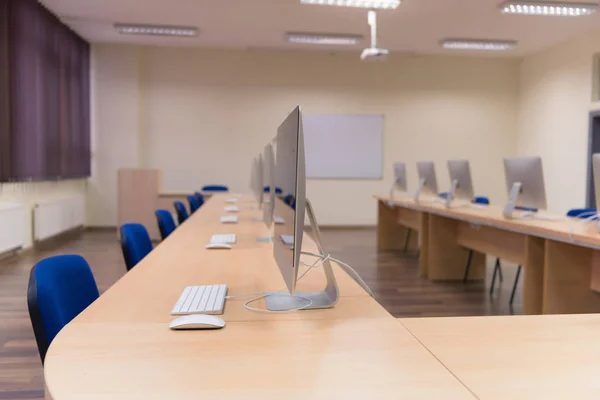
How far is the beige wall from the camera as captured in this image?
8.34m

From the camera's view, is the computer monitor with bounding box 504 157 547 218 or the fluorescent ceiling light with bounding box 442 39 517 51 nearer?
the computer monitor with bounding box 504 157 547 218

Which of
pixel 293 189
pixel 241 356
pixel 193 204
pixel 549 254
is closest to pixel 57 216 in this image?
pixel 193 204

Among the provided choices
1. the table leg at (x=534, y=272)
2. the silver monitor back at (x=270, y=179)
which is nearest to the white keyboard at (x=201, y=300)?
the silver monitor back at (x=270, y=179)

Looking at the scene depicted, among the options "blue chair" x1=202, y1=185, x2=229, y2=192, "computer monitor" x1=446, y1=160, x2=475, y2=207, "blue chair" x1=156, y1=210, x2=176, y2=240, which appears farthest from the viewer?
"blue chair" x1=202, y1=185, x2=229, y2=192

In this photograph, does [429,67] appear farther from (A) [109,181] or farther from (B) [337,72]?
(A) [109,181]

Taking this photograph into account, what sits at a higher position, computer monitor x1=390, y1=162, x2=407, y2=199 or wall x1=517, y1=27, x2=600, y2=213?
wall x1=517, y1=27, x2=600, y2=213

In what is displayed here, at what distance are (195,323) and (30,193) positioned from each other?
6.06 meters

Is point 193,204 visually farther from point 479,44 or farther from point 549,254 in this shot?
point 479,44

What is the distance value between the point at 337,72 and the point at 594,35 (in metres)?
3.98

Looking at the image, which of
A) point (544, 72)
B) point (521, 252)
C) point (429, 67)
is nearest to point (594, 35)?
point (544, 72)

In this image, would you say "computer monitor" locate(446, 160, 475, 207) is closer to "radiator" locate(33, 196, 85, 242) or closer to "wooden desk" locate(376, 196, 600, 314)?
"wooden desk" locate(376, 196, 600, 314)

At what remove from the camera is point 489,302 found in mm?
4125

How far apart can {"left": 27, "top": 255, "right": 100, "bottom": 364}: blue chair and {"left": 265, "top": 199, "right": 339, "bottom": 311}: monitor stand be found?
0.64 m

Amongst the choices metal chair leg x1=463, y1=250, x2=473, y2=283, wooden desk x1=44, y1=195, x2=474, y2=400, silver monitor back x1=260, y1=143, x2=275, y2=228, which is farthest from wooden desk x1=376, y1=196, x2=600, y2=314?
wooden desk x1=44, y1=195, x2=474, y2=400
